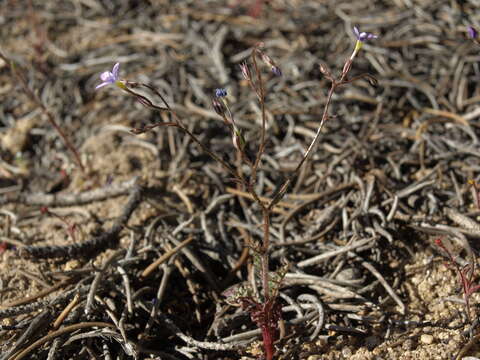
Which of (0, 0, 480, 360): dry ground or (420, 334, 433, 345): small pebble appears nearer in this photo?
(420, 334, 433, 345): small pebble

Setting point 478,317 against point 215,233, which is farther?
point 215,233

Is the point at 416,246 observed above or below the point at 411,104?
below

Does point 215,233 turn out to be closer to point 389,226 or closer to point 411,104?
point 389,226

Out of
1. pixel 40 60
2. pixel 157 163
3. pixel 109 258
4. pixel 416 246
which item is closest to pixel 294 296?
pixel 416 246

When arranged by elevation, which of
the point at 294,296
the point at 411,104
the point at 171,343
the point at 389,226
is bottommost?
the point at 171,343

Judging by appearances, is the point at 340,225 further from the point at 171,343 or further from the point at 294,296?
the point at 171,343

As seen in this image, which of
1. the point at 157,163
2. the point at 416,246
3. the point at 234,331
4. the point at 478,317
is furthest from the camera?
the point at 157,163

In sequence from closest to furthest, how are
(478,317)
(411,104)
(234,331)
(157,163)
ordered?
(478,317) < (234,331) < (157,163) < (411,104)

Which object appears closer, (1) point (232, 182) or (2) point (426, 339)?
(2) point (426, 339)

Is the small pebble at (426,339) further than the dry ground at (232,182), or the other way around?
the dry ground at (232,182)
